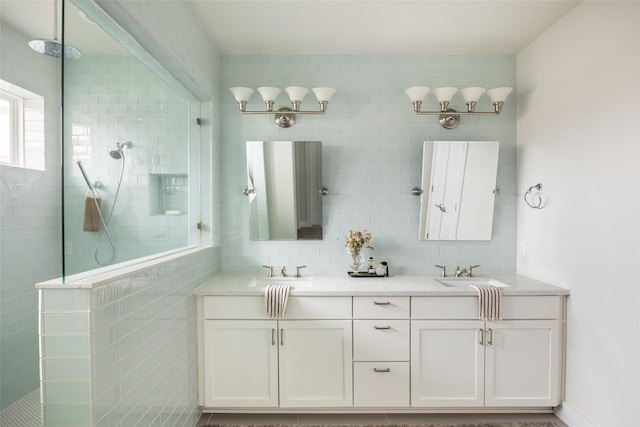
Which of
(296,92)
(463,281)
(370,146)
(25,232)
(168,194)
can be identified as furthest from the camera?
(370,146)

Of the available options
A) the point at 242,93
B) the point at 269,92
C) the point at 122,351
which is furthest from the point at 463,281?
the point at 122,351

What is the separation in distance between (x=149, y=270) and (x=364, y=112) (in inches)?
79.7

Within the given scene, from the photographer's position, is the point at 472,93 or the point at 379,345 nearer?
the point at 379,345

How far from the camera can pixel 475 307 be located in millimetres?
2451

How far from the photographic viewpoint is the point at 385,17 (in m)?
2.45

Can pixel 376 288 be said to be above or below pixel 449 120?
below

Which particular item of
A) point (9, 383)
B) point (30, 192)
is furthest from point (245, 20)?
point (9, 383)

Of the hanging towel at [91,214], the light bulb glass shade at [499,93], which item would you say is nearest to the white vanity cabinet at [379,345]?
the hanging towel at [91,214]

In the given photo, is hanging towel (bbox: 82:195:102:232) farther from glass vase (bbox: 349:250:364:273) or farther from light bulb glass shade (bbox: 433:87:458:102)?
light bulb glass shade (bbox: 433:87:458:102)

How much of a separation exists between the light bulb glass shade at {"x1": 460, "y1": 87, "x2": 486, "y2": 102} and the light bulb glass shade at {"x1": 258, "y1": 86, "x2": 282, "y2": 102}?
1.44 metres

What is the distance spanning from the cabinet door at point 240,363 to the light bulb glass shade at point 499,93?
234 cm

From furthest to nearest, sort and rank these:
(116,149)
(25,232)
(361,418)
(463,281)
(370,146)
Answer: (370,146) < (463,281) < (361,418) < (25,232) < (116,149)

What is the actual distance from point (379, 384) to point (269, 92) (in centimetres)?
222

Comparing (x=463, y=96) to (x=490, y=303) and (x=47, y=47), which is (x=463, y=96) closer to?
(x=490, y=303)
